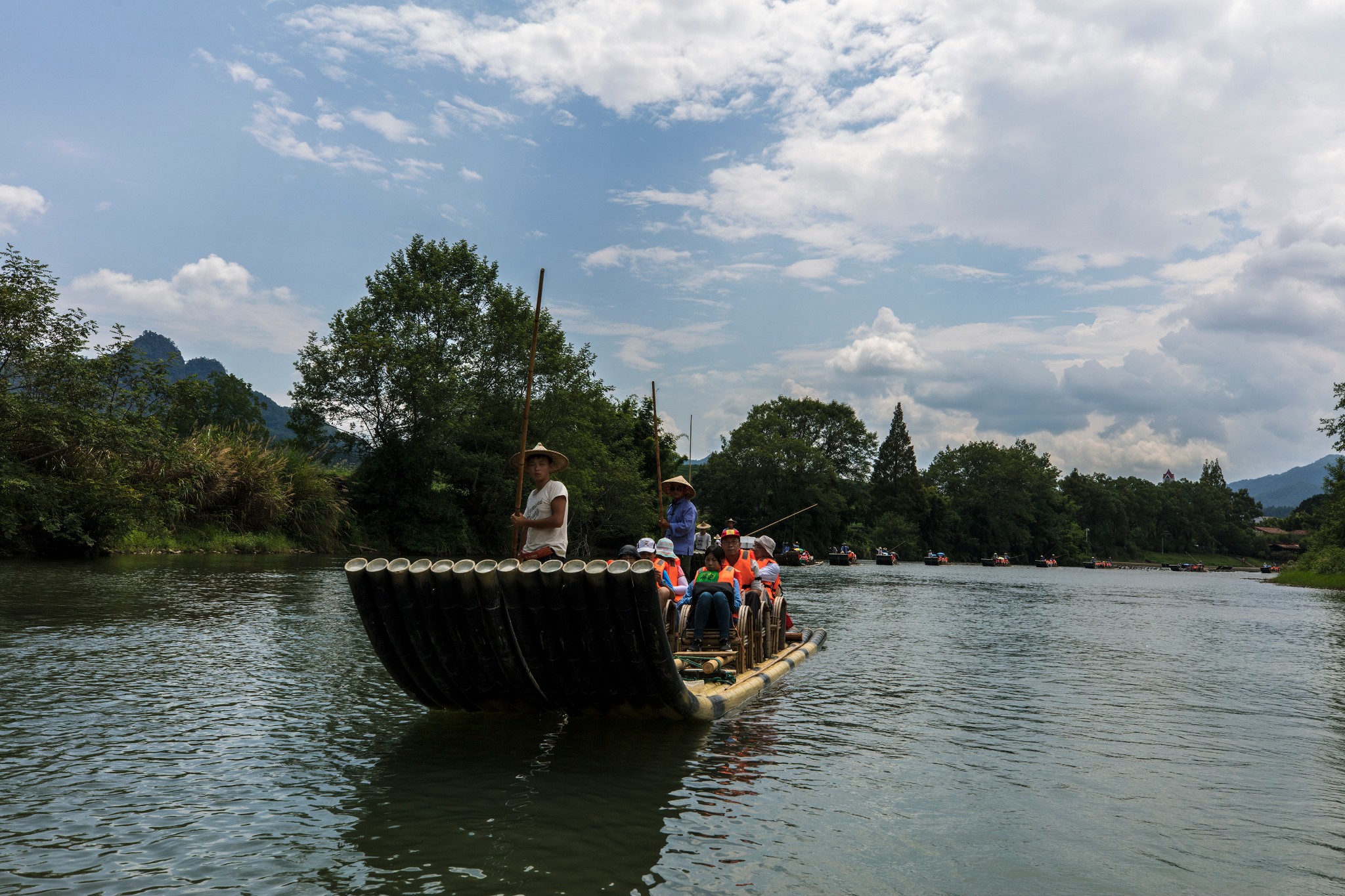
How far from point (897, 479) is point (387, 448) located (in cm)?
7403

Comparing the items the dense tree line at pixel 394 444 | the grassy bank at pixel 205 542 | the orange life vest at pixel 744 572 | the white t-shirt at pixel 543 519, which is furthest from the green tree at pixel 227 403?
the white t-shirt at pixel 543 519

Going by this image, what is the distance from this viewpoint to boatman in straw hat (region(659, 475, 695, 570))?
12.2m

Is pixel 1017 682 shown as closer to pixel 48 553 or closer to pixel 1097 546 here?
pixel 48 553

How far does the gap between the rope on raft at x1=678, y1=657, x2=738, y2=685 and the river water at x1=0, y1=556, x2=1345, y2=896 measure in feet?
1.48

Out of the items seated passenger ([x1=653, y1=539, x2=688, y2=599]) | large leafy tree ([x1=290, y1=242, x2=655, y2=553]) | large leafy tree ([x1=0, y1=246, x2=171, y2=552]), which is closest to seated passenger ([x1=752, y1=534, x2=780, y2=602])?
seated passenger ([x1=653, y1=539, x2=688, y2=599])

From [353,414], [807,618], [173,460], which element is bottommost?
[807,618]

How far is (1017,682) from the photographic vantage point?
43.7 ft

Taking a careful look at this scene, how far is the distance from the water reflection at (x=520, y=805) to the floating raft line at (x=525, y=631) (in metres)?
0.41

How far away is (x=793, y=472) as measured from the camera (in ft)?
278

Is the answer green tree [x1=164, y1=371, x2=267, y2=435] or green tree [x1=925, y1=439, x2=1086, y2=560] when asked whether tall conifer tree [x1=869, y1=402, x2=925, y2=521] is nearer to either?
green tree [x1=925, y1=439, x2=1086, y2=560]

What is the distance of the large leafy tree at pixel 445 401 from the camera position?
46031 millimetres

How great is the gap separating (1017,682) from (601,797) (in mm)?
8988

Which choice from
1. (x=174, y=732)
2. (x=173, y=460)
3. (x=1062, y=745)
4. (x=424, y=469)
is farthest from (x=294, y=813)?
(x=424, y=469)

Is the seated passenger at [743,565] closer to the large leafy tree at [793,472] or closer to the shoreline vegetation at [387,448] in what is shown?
the shoreline vegetation at [387,448]
